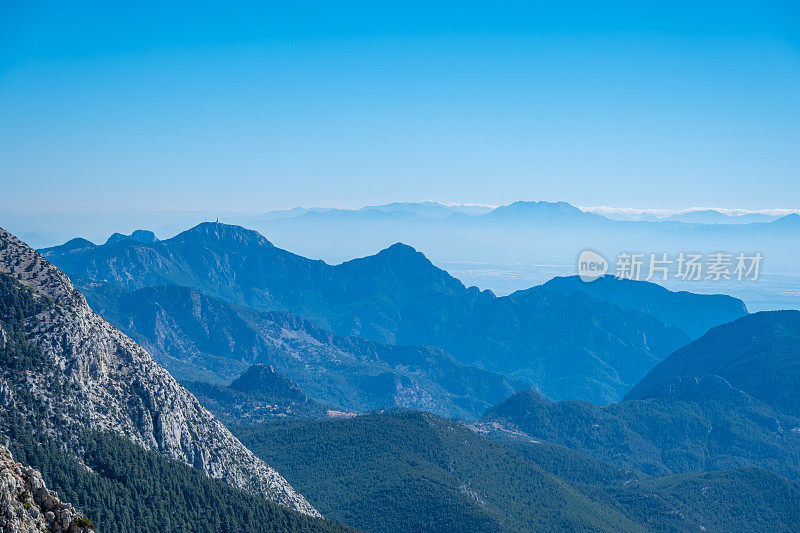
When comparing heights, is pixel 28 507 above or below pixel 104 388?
above

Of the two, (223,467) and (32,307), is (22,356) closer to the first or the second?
(32,307)

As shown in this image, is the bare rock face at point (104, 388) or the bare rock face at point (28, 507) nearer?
the bare rock face at point (28, 507)

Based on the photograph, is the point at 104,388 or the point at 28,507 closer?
the point at 28,507

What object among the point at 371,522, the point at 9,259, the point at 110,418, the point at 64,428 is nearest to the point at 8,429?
the point at 64,428
